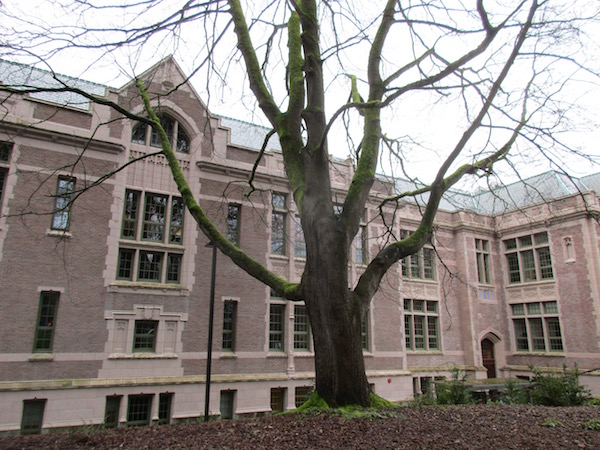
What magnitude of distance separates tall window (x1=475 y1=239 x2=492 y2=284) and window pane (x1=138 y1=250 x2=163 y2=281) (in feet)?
66.6

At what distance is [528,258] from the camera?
92.6 ft

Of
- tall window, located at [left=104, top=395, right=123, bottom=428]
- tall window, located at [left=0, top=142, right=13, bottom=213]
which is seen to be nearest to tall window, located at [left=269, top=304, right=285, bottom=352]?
tall window, located at [left=104, top=395, right=123, bottom=428]

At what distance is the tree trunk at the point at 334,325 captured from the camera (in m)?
6.71

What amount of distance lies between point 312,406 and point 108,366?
10841 mm

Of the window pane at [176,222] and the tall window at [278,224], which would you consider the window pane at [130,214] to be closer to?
the window pane at [176,222]

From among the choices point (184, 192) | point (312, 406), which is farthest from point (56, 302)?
point (312, 406)

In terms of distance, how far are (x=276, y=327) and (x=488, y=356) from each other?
16.0m

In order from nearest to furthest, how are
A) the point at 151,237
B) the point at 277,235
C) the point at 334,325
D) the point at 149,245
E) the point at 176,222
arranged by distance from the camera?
the point at 334,325 → the point at 149,245 → the point at 151,237 → the point at 176,222 → the point at 277,235

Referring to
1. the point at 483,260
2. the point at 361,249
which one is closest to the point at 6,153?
the point at 361,249

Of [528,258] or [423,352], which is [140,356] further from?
[528,258]

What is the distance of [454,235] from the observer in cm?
2931

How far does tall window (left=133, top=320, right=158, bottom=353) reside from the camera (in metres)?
16.2

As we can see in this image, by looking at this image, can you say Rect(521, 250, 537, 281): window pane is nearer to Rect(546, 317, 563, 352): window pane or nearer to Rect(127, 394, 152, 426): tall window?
Rect(546, 317, 563, 352): window pane

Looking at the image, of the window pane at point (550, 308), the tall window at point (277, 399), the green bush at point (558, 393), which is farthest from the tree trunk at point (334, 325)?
the window pane at point (550, 308)
